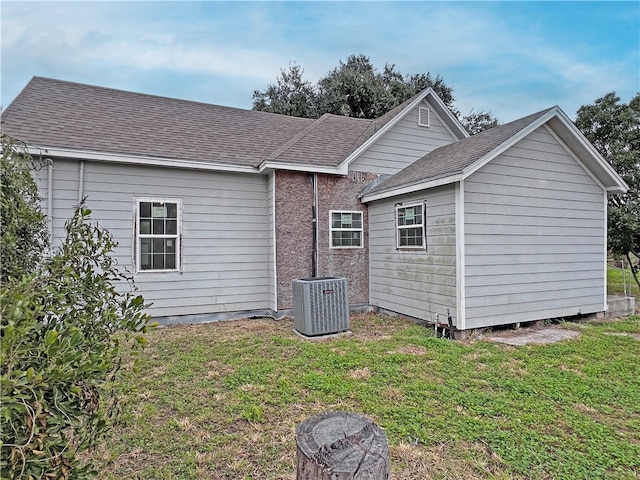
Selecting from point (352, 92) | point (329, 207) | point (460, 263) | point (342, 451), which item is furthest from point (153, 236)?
point (352, 92)

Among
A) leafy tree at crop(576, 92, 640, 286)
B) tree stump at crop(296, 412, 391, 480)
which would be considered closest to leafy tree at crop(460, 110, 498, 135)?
leafy tree at crop(576, 92, 640, 286)

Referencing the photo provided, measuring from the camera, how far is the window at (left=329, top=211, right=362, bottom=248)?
8.04 metres

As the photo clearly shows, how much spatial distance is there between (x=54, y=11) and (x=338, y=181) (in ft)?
19.4

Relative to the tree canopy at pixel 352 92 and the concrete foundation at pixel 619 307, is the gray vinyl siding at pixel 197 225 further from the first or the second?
the tree canopy at pixel 352 92

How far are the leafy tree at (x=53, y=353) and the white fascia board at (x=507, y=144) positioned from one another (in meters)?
5.36

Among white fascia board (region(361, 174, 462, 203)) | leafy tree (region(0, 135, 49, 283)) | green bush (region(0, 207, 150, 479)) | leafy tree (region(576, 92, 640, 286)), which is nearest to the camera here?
green bush (region(0, 207, 150, 479))

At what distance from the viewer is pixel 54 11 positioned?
282 cm

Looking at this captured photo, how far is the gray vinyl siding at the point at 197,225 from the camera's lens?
255 inches

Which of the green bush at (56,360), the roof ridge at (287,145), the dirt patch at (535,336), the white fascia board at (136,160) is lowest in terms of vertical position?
the dirt patch at (535,336)

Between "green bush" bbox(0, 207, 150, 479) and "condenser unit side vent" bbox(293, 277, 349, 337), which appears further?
"condenser unit side vent" bbox(293, 277, 349, 337)

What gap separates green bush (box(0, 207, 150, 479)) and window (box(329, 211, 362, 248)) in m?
6.45

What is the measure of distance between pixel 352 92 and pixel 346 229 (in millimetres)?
12196

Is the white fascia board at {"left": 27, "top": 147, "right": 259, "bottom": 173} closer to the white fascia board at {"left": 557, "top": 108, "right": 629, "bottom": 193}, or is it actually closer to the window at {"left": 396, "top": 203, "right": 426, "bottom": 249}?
the window at {"left": 396, "top": 203, "right": 426, "bottom": 249}

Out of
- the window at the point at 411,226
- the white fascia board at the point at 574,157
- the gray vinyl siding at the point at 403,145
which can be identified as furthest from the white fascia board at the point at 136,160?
the white fascia board at the point at 574,157
